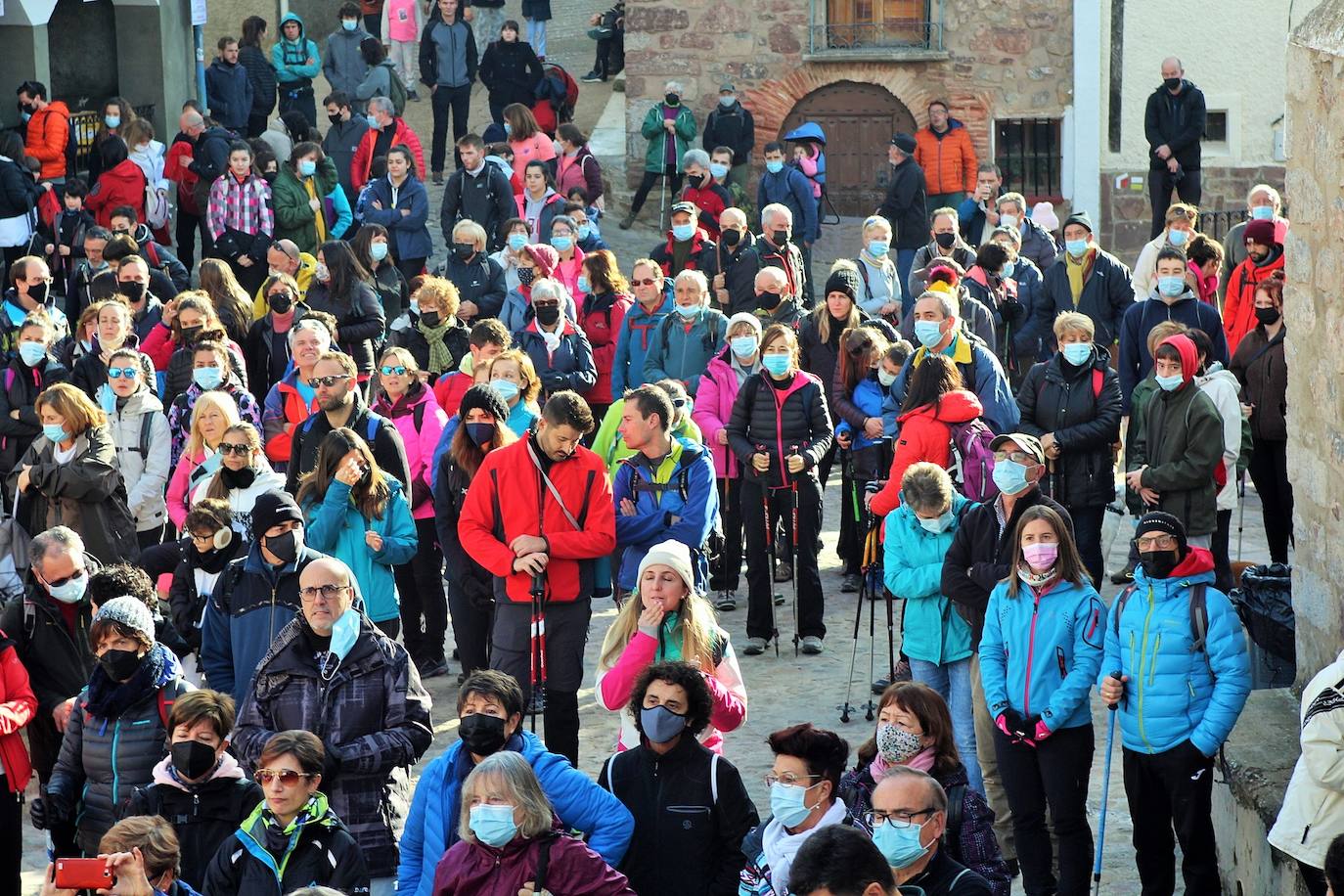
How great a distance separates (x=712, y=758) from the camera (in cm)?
683

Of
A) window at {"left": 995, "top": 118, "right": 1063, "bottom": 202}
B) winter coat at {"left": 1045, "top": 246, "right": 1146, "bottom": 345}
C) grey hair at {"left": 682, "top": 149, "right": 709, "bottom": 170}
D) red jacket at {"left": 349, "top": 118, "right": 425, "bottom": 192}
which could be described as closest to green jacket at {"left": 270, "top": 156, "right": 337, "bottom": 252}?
red jacket at {"left": 349, "top": 118, "right": 425, "bottom": 192}

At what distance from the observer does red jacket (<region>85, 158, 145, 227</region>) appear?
699 inches

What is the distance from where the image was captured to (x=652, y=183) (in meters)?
22.8

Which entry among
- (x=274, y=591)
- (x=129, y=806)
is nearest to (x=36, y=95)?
(x=274, y=591)

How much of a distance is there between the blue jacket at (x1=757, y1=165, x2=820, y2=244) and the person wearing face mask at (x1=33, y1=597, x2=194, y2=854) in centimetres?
1237

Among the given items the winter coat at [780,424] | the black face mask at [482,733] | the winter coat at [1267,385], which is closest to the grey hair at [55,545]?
the black face mask at [482,733]

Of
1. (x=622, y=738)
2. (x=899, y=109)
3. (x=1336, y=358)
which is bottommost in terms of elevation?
(x=622, y=738)

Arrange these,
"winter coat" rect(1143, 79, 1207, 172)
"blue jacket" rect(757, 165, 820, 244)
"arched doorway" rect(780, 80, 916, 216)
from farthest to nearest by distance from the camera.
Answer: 1. "arched doorway" rect(780, 80, 916, 216)
2. "winter coat" rect(1143, 79, 1207, 172)
3. "blue jacket" rect(757, 165, 820, 244)

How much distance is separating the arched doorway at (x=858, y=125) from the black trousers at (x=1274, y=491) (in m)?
12.3

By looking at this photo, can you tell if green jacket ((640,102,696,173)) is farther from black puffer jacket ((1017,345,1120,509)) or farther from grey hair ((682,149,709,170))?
black puffer jacket ((1017,345,1120,509))

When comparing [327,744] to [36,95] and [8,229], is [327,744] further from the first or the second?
[36,95]

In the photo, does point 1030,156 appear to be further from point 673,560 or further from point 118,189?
point 673,560

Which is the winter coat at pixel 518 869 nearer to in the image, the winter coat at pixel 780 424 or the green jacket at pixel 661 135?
the winter coat at pixel 780 424

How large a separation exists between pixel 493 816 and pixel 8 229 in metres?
12.1
